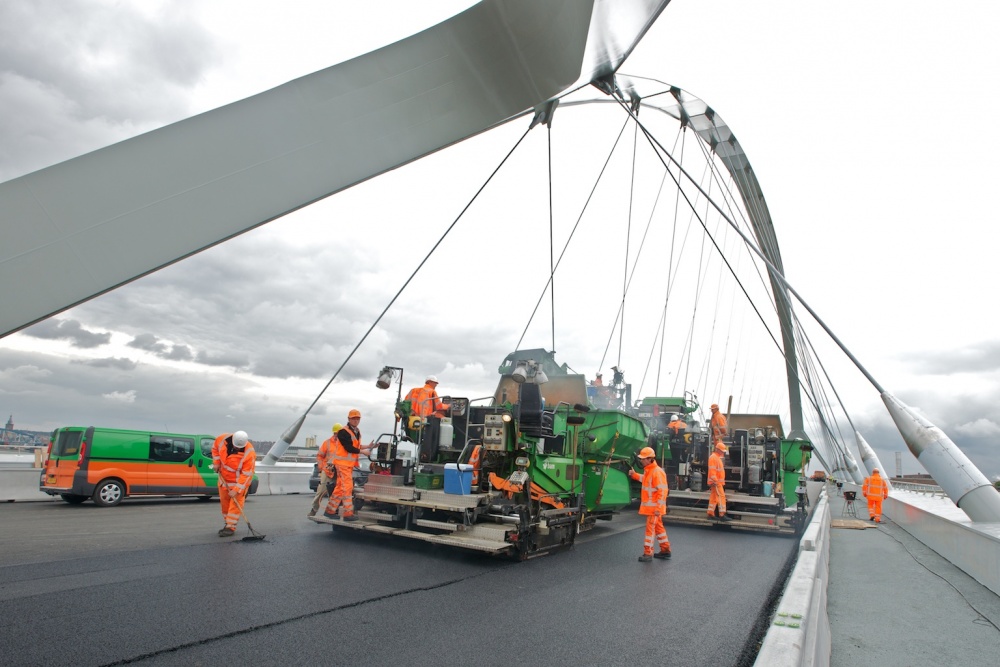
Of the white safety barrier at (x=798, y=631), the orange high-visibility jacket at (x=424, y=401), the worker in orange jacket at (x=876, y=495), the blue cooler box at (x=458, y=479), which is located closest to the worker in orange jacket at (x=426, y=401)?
the orange high-visibility jacket at (x=424, y=401)

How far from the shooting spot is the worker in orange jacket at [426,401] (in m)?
9.69

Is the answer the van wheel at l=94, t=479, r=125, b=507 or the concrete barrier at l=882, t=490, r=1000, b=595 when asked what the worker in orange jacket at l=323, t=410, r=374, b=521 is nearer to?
the van wheel at l=94, t=479, r=125, b=507

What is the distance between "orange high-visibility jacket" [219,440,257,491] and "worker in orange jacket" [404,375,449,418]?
98.6 inches

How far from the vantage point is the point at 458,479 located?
798 cm

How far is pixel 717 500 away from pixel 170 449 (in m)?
12.2

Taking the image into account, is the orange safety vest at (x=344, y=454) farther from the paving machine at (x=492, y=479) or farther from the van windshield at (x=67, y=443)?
the van windshield at (x=67, y=443)

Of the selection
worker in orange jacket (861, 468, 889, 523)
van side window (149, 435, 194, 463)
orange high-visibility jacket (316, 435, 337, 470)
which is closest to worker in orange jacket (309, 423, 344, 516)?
orange high-visibility jacket (316, 435, 337, 470)

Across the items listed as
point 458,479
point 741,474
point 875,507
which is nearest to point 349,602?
point 458,479

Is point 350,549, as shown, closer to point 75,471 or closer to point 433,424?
point 433,424

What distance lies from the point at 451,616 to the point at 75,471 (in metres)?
10.8

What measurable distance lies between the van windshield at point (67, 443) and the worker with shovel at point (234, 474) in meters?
5.35

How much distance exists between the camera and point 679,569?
26.0 feet

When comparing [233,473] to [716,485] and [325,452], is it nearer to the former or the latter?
[325,452]

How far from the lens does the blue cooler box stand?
314 inches
